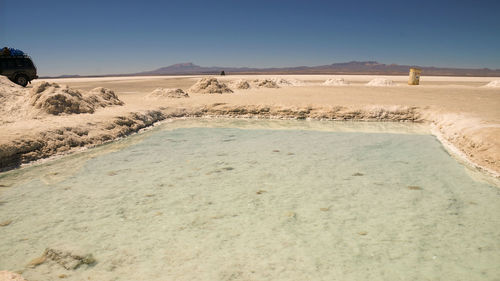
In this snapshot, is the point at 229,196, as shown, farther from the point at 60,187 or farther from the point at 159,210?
the point at 60,187

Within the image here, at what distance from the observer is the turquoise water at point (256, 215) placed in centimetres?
269

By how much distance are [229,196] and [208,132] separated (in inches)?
164

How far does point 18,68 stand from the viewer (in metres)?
13.7

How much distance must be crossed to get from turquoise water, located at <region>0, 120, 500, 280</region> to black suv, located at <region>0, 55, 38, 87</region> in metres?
10.4

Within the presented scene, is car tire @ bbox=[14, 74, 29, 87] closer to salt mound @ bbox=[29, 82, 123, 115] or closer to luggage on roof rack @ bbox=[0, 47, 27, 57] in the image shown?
luggage on roof rack @ bbox=[0, 47, 27, 57]

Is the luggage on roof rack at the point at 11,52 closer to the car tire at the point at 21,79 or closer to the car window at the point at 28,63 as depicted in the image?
the car window at the point at 28,63

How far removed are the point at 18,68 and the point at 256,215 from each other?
14666 millimetres

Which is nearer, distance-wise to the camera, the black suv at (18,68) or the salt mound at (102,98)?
the salt mound at (102,98)

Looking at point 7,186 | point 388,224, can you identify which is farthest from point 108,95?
point 388,224

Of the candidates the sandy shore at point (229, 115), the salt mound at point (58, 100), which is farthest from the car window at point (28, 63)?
the salt mound at point (58, 100)

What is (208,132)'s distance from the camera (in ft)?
26.7

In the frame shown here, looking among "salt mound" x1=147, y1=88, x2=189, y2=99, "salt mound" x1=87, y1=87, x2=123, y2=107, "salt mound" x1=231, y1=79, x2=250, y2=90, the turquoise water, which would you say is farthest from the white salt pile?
"salt mound" x1=231, y1=79, x2=250, y2=90

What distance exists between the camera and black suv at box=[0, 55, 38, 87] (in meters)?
13.3

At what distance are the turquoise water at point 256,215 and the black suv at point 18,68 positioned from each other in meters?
10.4
